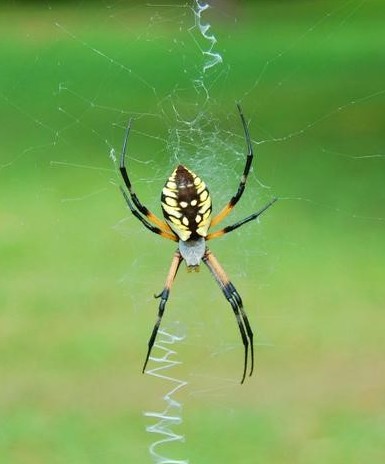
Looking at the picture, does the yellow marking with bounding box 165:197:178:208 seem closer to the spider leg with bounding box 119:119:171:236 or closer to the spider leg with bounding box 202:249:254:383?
the spider leg with bounding box 119:119:171:236

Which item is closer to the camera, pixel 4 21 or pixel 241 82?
pixel 241 82

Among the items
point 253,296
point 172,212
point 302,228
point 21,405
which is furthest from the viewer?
point 302,228

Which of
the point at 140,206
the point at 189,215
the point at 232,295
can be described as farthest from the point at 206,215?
the point at 232,295

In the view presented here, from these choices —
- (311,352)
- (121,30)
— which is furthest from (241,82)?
(311,352)

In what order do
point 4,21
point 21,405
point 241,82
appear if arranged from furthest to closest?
point 4,21, point 241,82, point 21,405

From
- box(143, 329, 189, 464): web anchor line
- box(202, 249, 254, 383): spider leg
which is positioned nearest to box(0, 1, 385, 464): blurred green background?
box(143, 329, 189, 464): web anchor line

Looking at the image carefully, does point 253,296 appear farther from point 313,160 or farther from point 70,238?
point 313,160

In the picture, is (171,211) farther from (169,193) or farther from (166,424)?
(166,424)
